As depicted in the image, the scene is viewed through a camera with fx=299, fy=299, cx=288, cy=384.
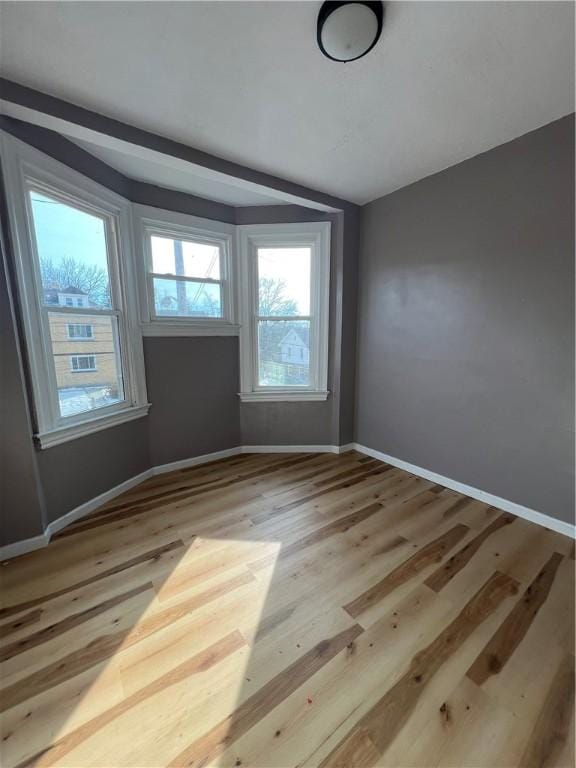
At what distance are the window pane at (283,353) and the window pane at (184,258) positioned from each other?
745mm

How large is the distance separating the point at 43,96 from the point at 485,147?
2.77 metres

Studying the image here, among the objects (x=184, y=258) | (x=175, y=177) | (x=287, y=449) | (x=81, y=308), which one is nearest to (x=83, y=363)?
(x=81, y=308)

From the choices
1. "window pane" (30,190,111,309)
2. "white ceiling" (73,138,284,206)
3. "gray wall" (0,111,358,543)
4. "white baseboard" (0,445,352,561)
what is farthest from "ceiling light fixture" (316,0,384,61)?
"white baseboard" (0,445,352,561)

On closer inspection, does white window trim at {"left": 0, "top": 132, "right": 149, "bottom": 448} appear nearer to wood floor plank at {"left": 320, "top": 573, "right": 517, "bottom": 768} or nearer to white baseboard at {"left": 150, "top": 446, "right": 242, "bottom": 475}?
white baseboard at {"left": 150, "top": 446, "right": 242, "bottom": 475}

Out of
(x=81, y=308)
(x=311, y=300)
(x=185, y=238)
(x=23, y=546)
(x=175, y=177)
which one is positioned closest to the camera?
(x=23, y=546)

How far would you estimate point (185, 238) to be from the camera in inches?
112

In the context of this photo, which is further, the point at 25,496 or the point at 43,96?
the point at 25,496

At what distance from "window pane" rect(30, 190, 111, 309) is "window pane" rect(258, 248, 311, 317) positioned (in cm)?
142

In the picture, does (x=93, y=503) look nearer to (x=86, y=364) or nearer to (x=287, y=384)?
(x=86, y=364)

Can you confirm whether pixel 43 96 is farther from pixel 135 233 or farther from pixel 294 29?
pixel 294 29

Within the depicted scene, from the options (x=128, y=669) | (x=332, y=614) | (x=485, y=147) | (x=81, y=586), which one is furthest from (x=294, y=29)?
(x=81, y=586)

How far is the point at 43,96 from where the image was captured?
63.9 inches

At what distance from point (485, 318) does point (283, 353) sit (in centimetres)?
187

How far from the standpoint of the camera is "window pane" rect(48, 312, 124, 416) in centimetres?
210
